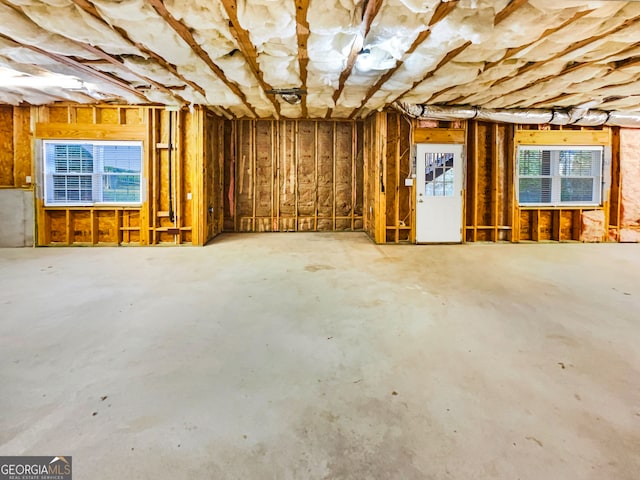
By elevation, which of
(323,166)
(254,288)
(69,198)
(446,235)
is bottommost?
(254,288)

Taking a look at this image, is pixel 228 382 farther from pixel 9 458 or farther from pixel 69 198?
pixel 69 198

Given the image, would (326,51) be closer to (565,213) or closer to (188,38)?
(188,38)

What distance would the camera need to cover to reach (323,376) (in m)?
1.83

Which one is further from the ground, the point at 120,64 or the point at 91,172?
the point at 120,64

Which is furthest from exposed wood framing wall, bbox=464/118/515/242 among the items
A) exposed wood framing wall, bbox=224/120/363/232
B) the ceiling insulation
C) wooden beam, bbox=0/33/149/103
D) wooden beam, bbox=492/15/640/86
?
wooden beam, bbox=0/33/149/103

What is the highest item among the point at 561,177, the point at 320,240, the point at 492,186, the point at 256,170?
the point at 256,170

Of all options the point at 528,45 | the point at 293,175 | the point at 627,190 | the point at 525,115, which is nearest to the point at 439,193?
the point at 525,115

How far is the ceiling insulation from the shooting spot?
2.65 m

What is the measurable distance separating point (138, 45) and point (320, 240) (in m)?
4.21

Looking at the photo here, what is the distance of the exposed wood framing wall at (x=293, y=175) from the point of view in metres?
7.52

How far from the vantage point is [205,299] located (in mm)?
3096

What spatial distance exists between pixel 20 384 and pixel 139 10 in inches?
110

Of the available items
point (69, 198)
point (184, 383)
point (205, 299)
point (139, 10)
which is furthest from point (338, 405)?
point (69, 198)

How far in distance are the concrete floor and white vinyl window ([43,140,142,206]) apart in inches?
101
